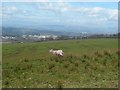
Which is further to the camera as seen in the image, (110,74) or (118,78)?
(110,74)

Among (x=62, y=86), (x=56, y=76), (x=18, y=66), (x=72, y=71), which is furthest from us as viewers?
(x=18, y=66)

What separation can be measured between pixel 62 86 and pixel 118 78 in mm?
2601

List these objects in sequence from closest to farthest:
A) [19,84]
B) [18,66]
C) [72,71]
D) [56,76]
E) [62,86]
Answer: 1. [62,86]
2. [19,84]
3. [56,76]
4. [72,71]
5. [18,66]

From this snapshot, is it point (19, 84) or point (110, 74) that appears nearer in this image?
point (19, 84)

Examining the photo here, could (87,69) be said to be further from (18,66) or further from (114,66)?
(18,66)

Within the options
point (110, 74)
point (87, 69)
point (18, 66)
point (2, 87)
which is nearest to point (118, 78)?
point (110, 74)

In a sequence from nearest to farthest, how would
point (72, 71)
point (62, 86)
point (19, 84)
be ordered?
point (62, 86)
point (19, 84)
point (72, 71)

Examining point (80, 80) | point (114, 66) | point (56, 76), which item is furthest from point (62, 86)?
point (114, 66)

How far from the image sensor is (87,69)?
550 inches

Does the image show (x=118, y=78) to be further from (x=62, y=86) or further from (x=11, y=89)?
(x=11, y=89)

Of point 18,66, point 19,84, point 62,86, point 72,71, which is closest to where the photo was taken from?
point 62,86

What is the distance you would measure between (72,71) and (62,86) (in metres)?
3.35

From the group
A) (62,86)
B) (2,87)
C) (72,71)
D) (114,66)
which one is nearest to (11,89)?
(2,87)

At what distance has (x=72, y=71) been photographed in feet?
45.2
